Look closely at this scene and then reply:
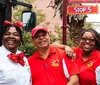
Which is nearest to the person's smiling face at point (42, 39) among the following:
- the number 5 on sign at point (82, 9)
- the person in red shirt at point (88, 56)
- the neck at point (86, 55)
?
the person in red shirt at point (88, 56)

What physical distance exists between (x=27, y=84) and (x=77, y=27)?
49.4ft

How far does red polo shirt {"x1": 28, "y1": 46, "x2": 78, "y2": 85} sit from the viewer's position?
162 inches

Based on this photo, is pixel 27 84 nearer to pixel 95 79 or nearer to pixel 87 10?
pixel 95 79

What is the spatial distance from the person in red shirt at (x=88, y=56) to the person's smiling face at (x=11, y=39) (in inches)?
26.6

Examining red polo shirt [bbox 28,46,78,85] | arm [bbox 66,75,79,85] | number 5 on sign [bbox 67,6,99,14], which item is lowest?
arm [bbox 66,75,79,85]

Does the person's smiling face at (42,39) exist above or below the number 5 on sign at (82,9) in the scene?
below

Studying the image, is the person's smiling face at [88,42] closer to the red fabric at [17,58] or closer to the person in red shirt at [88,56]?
the person in red shirt at [88,56]

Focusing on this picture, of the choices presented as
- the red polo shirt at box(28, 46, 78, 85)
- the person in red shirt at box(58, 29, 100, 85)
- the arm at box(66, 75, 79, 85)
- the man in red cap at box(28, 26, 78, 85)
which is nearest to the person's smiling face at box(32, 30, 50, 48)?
the man in red cap at box(28, 26, 78, 85)

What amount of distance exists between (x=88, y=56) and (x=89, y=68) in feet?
0.74

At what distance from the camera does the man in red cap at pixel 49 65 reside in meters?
4.13

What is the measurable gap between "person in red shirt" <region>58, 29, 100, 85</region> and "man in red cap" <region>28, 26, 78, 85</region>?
0.17 m

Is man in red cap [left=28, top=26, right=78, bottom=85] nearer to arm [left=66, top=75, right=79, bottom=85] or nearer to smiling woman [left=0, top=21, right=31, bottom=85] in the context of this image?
arm [left=66, top=75, right=79, bottom=85]

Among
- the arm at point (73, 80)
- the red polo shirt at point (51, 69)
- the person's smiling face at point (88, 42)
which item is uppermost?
the person's smiling face at point (88, 42)

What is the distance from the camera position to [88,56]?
459 cm
